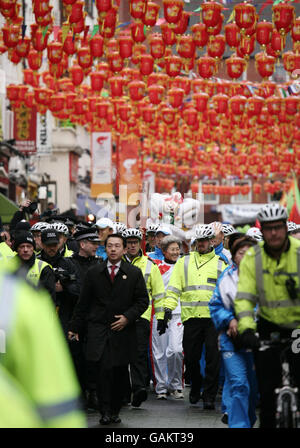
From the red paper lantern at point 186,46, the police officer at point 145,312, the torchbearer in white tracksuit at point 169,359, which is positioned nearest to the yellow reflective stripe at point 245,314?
the police officer at point 145,312

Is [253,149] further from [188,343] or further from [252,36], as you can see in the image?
[188,343]

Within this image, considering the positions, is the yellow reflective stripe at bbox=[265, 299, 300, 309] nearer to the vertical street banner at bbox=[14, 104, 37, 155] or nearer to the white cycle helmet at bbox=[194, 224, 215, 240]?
the white cycle helmet at bbox=[194, 224, 215, 240]

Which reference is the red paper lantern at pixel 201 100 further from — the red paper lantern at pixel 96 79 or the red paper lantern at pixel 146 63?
the red paper lantern at pixel 146 63

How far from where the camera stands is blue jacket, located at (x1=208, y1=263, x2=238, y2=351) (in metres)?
8.01

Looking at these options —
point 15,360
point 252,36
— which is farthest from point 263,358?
point 252,36

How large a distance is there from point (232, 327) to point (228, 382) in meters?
1.00

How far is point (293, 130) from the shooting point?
117 ft

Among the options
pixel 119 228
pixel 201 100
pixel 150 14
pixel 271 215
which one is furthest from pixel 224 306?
pixel 201 100

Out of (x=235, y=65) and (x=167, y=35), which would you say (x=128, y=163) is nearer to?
(x=235, y=65)

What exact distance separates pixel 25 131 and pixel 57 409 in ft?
104

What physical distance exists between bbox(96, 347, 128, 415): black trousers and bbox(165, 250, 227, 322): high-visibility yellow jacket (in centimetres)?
167

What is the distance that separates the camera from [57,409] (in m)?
2.36

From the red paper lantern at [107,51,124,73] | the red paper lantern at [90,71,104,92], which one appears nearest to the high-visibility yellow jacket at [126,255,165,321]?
the red paper lantern at [107,51,124,73]

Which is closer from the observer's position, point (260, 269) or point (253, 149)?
point (260, 269)
